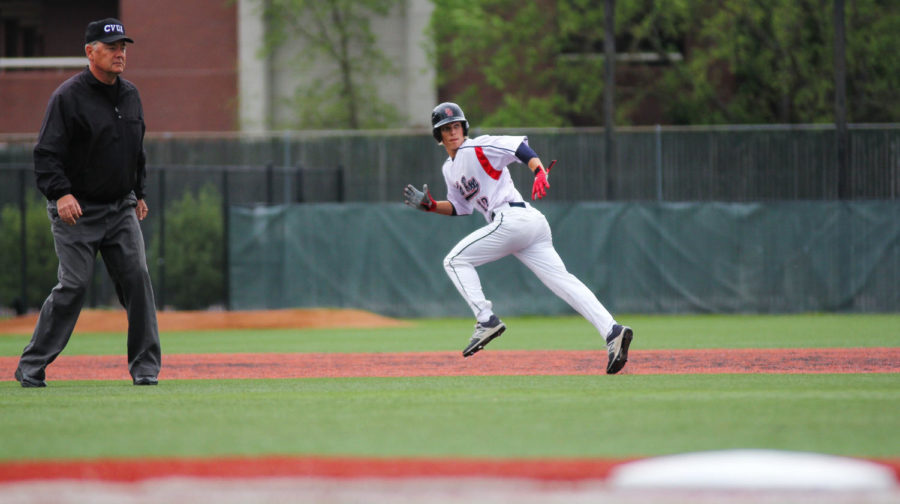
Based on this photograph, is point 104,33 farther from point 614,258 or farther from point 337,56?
point 337,56

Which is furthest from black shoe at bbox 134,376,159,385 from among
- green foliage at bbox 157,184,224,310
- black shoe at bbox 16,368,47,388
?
green foliage at bbox 157,184,224,310

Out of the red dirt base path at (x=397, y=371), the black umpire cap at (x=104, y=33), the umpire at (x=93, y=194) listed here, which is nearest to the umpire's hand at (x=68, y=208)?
the umpire at (x=93, y=194)

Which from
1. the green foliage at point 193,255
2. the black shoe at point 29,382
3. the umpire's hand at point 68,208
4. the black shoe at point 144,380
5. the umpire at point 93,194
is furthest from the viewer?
the green foliage at point 193,255

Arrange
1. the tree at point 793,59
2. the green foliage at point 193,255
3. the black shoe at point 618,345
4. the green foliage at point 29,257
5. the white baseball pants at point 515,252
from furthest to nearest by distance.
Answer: the tree at point 793,59, the green foliage at point 193,255, the green foliage at point 29,257, the white baseball pants at point 515,252, the black shoe at point 618,345

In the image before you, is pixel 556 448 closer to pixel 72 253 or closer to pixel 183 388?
pixel 183 388

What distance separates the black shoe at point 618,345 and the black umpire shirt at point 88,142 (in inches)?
139

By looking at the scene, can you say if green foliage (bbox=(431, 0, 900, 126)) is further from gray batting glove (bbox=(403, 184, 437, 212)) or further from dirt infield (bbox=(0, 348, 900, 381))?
gray batting glove (bbox=(403, 184, 437, 212))

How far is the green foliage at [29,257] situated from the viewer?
19922 mm

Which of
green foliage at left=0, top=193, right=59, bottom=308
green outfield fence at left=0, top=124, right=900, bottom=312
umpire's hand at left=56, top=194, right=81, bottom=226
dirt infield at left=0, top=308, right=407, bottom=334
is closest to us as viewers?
umpire's hand at left=56, top=194, right=81, bottom=226

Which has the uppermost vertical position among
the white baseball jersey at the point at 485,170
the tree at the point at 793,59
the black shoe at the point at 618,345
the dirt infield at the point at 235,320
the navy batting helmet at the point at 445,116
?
the tree at the point at 793,59

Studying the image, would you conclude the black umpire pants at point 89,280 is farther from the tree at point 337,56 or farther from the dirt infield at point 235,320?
the tree at point 337,56

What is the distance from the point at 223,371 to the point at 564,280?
2930 millimetres

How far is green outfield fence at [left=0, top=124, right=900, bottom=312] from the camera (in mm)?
21125

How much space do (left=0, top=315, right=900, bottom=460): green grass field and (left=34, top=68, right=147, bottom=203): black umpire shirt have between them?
1.34m
